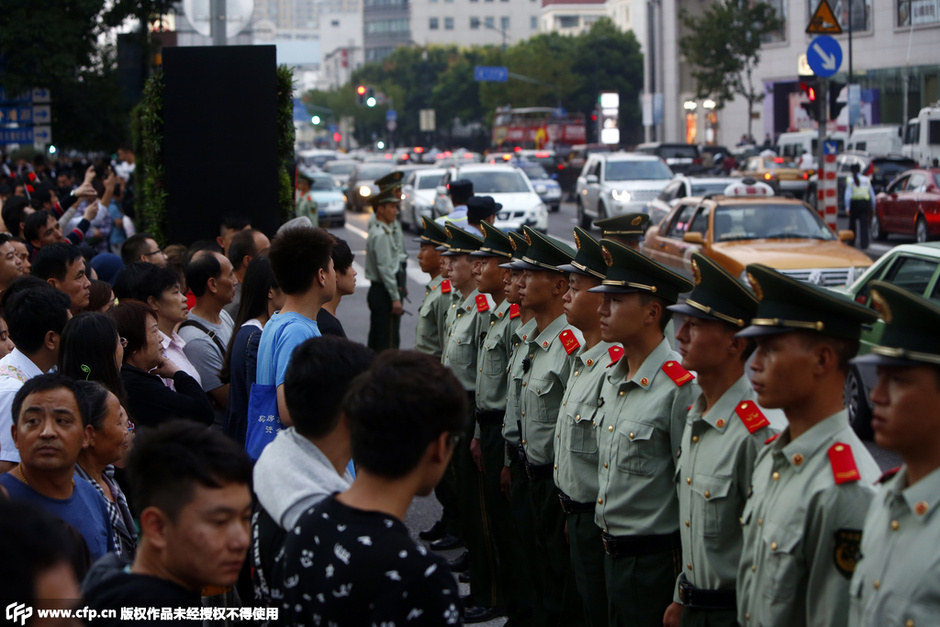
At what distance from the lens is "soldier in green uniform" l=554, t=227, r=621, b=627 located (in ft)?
13.8

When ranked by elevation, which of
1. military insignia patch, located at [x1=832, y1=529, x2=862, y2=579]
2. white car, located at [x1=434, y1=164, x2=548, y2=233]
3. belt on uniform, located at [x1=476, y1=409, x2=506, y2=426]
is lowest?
belt on uniform, located at [x1=476, y1=409, x2=506, y2=426]

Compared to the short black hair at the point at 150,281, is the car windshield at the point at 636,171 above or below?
above

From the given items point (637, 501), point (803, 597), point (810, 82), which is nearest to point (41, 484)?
point (637, 501)

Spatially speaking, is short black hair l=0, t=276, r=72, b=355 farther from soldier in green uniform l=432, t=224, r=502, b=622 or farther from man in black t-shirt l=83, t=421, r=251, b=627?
man in black t-shirt l=83, t=421, r=251, b=627

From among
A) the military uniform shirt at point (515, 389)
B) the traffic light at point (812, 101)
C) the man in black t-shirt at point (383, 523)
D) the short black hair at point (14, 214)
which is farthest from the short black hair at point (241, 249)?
the traffic light at point (812, 101)

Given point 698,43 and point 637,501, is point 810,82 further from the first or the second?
point 698,43

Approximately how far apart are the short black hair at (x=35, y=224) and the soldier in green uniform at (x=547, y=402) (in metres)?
5.19

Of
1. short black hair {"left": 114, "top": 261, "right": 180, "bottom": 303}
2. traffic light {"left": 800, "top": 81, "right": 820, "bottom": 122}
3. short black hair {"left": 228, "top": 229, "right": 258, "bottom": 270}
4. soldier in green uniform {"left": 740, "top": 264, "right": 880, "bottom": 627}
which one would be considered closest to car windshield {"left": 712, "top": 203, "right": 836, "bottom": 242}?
traffic light {"left": 800, "top": 81, "right": 820, "bottom": 122}

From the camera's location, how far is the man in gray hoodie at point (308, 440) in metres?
2.79

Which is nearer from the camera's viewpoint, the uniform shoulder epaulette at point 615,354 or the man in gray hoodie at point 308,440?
the man in gray hoodie at point 308,440

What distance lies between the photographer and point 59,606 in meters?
1.96

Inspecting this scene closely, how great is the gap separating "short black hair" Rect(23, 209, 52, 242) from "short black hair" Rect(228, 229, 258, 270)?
9.00ft

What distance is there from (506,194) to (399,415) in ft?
69.7

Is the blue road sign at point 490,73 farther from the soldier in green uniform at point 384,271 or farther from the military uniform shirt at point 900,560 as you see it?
the military uniform shirt at point 900,560
